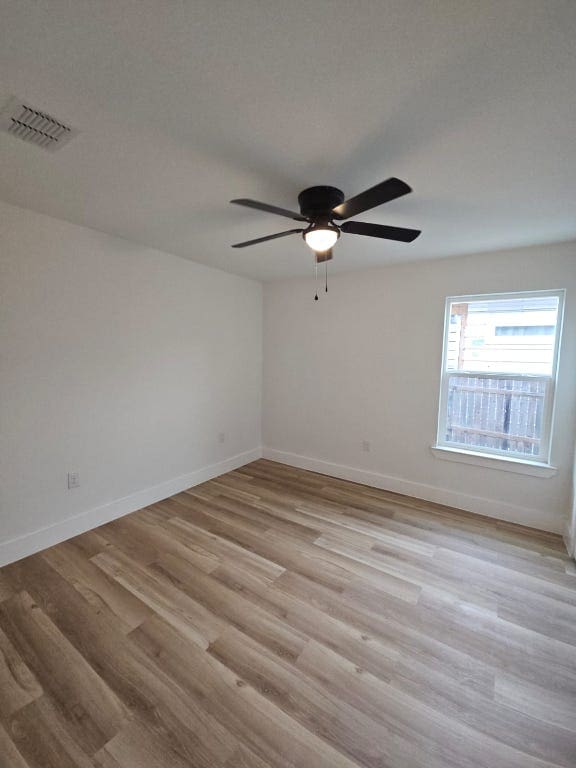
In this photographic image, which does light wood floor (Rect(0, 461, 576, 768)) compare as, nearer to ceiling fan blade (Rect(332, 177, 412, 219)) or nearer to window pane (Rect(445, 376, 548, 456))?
window pane (Rect(445, 376, 548, 456))

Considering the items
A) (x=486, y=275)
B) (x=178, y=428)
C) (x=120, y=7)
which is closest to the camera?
(x=120, y=7)

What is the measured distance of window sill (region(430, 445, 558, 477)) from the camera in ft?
8.87

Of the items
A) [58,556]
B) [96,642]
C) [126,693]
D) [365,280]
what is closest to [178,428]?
[58,556]

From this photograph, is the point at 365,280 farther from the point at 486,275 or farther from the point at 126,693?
the point at 126,693

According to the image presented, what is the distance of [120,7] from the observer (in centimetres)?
88

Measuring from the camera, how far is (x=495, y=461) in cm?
288

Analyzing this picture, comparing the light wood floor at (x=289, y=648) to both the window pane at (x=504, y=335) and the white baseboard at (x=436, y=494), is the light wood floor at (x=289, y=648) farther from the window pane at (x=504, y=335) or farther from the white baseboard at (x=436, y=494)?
the window pane at (x=504, y=335)

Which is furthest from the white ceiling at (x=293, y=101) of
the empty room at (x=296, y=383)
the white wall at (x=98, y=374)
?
the white wall at (x=98, y=374)

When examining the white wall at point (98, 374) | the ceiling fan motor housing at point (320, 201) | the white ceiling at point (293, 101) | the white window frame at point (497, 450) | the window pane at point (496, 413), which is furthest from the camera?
the window pane at point (496, 413)


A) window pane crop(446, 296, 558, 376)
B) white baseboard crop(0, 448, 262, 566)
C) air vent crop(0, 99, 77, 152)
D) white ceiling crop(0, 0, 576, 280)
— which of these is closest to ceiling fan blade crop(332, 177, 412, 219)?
white ceiling crop(0, 0, 576, 280)

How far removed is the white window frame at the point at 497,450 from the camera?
→ 8.70 ft

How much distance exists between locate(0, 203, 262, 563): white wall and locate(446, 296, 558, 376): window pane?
2504 millimetres

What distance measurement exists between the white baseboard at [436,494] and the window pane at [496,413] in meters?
0.51

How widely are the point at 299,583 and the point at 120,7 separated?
2.68 m
